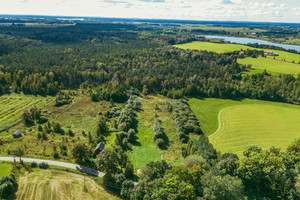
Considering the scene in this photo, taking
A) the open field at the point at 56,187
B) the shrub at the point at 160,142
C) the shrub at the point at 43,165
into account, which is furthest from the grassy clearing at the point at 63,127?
the shrub at the point at 160,142

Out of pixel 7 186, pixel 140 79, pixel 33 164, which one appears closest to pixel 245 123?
pixel 140 79

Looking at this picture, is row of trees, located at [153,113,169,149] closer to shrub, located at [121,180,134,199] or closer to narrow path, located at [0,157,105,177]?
shrub, located at [121,180,134,199]

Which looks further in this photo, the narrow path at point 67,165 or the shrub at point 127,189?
the narrow path at point 67,165

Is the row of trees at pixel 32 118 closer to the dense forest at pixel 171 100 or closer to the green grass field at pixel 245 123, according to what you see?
the dense forest at pixel 171 100

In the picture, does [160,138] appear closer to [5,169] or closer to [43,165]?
[43,165]

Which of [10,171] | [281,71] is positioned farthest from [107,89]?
[281,71]

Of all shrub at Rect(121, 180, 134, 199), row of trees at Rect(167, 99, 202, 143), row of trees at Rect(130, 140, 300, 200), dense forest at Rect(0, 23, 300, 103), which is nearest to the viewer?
row of trees at Rect(130, 140, 300, 200)

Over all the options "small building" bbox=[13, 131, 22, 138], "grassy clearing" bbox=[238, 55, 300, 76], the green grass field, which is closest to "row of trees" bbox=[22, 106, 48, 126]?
"small building" bbox=[13, 131, 22, 138]
